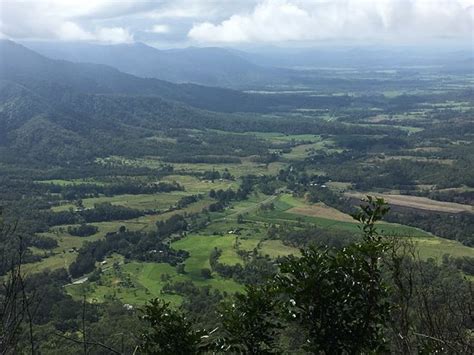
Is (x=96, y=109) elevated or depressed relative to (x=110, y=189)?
depressed

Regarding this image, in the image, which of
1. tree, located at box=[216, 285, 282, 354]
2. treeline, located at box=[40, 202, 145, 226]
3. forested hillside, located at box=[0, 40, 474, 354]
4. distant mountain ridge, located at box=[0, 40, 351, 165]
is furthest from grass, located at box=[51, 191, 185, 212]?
tree, located at box=[216, 285, 282, 354]

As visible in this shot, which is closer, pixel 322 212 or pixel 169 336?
pixel 169 336

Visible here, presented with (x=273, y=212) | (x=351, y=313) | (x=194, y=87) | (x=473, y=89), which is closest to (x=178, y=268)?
(x=273, y=212)

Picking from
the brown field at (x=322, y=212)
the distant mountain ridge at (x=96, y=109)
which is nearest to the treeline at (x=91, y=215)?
the brown field at (x=322, y=212)

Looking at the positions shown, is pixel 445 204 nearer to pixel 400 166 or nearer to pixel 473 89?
pixel 400 166

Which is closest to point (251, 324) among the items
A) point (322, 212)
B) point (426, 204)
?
point (322, 212)

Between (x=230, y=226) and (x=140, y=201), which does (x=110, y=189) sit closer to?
(x=140, y=201)

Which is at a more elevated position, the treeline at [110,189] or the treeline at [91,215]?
the treeline at [91,215]

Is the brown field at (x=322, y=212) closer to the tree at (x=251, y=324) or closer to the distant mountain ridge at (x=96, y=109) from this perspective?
the distant mountain ridge at (x=96, y=109)
